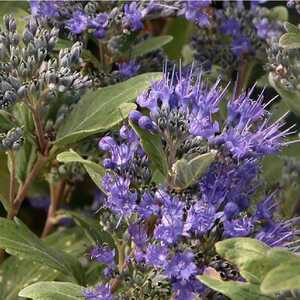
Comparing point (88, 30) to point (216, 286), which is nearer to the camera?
point (216, 286)

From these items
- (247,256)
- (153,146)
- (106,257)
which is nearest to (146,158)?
(153,146)

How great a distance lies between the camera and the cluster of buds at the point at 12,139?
1.28 m

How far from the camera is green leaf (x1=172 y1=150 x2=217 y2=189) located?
1046 mm

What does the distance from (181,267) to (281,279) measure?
0.66ft

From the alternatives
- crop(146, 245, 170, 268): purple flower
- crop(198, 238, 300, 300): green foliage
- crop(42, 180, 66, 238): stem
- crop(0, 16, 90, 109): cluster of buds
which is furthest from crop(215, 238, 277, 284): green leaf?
crop(42, 180, 66, 238): stem

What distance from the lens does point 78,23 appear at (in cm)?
145

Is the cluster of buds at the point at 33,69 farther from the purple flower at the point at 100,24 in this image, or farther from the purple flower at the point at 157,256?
the purple flower at the point at 157,256

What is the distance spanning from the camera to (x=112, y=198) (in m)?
1.11

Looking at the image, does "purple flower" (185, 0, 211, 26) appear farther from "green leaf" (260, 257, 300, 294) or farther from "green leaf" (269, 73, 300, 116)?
"green leaf" (260, 257, 300, 294)

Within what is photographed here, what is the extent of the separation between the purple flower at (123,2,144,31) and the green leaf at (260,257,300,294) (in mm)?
757

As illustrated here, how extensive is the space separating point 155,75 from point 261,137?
0.27 metres

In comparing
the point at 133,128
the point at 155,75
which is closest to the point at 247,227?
the point at 133,128

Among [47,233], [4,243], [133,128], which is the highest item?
[133,128]

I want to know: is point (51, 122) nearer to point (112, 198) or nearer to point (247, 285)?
point (112, 198)
